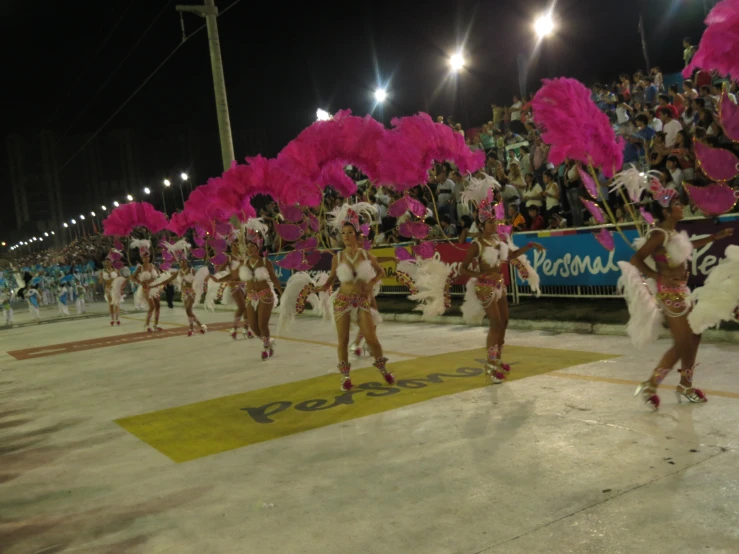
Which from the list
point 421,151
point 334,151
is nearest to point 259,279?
point 334,151

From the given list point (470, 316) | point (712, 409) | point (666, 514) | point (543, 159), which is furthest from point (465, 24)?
point (666, 514)

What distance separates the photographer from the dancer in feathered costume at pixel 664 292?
5.50 meters

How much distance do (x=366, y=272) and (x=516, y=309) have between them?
5.73 m

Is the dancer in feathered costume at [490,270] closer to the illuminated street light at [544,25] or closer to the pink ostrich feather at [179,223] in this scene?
the illuminated street light at [544,25]

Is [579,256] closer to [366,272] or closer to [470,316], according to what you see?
[470,316]

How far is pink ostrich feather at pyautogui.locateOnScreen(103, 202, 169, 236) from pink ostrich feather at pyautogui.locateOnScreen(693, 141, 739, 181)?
53.8 feet

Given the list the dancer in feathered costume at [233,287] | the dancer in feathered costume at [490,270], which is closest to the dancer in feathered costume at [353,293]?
the dancer in feathered costume at [490,270]

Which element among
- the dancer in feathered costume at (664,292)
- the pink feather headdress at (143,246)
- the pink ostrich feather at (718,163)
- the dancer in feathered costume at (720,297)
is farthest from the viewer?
the pink feather headdress at (143,246)

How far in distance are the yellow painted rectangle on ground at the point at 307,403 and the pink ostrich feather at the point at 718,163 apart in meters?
3.33

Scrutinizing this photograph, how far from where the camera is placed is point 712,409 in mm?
5477

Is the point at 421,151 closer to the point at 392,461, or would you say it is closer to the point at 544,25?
the point at 392,461

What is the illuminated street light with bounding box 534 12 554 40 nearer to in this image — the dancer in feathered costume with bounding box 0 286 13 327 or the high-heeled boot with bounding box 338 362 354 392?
the high-heeled boot with bounding box 338 362 354 392

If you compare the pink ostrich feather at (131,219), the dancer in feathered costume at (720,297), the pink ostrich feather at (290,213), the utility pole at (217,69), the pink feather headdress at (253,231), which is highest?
the utility pole at (217,69)

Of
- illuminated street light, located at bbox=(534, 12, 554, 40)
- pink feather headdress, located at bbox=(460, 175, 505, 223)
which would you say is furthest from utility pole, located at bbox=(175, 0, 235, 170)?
pink feather headdress, located at bbox=(460, 175, 505, 223)
